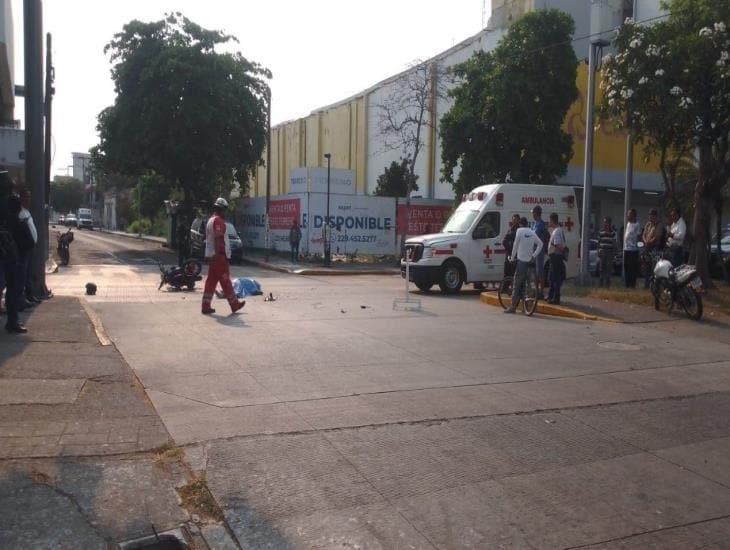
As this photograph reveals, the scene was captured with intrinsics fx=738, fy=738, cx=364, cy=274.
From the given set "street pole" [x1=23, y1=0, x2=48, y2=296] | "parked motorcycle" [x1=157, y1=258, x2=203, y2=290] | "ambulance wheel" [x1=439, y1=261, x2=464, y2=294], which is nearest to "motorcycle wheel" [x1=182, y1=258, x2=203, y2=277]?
"parked motorcycle" [x1=157, y1=258, x2=203, y2=290]

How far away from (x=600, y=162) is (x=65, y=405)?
1382 inches

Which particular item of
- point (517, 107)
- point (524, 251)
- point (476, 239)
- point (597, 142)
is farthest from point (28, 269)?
point (597, 142)

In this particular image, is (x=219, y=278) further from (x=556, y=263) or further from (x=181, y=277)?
(x=556, y=263)

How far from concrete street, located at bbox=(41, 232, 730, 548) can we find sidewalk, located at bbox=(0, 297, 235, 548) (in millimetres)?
248

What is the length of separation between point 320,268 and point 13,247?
62.5 feet

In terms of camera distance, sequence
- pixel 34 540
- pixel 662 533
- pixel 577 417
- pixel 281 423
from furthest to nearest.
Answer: pixel 577 417
pixel 281 423
pixel 662 533
pixel 34 540

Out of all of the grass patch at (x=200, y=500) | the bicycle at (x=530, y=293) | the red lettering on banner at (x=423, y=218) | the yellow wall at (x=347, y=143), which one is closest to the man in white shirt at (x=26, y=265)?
the grass patch at (x=200, y=500)

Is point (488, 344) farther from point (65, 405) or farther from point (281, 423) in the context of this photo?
point (65, 405)

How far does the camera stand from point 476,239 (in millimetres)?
17953

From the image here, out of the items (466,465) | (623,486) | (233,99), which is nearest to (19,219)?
(466,465)

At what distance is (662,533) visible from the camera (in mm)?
4203

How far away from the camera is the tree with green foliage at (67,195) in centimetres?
11700

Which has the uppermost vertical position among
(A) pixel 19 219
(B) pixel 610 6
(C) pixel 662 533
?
(B) pixel 610 6

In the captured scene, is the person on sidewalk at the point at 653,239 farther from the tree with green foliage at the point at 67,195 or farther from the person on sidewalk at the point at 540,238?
the tree with green foliage at the point at 67,195
